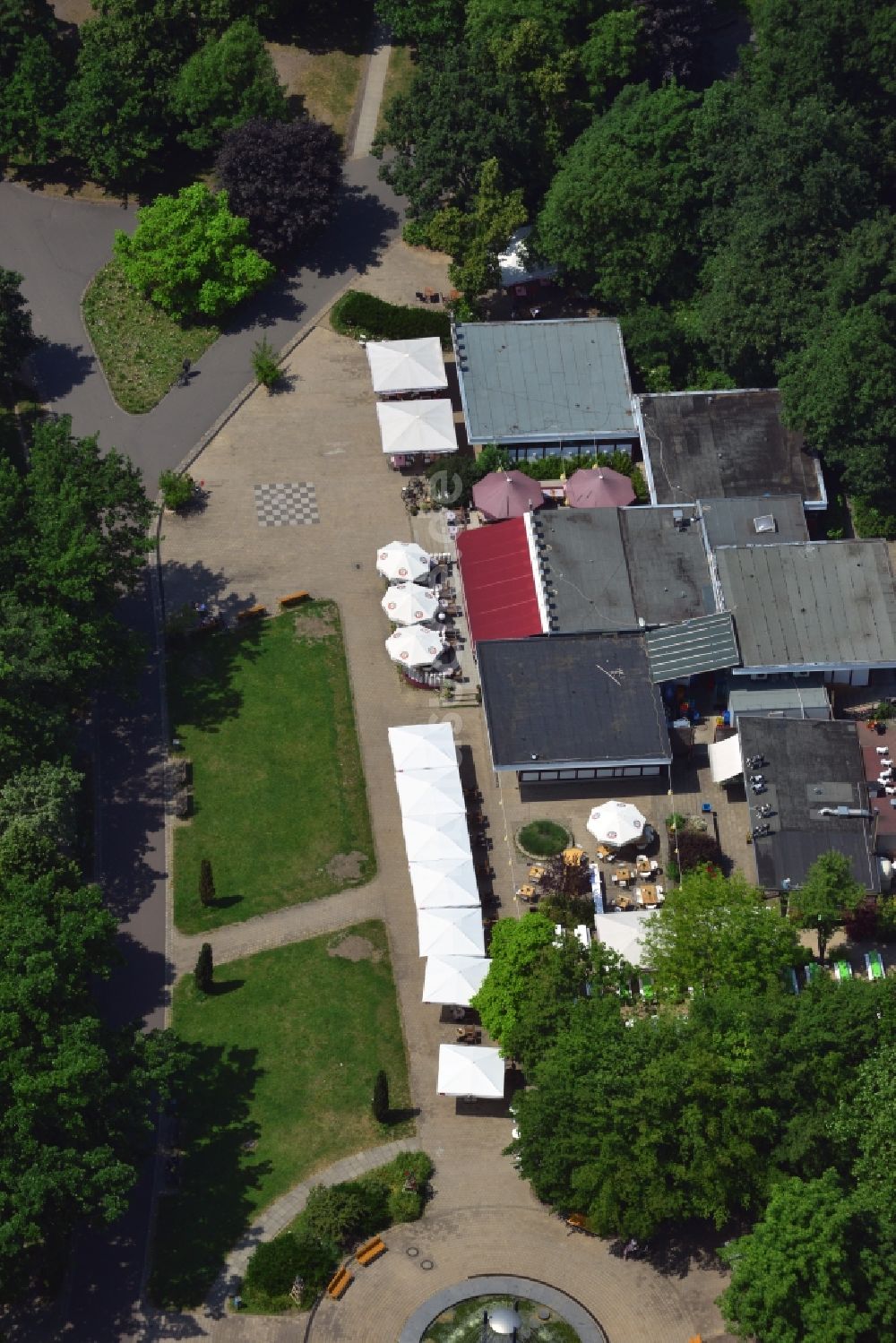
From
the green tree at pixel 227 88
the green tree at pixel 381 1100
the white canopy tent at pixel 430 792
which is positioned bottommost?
the green tree at pixel 381 1100

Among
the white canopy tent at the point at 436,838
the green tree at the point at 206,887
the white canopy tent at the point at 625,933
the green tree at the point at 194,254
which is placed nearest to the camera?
the white canopy tent at the point at 625,933

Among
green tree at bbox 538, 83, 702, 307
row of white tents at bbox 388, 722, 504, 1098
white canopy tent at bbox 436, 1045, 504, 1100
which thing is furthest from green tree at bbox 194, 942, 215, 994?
green tree at bbox 538, 83, 702, 307

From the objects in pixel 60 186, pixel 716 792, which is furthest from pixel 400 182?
pixel 716 792

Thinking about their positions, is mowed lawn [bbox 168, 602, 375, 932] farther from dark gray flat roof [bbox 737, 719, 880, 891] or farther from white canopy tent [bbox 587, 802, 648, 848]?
dark gray flat roof [bbox 737, 719, 880, 891]

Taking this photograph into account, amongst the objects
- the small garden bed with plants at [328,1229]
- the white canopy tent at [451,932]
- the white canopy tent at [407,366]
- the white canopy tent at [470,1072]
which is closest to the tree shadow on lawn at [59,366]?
the white canopy tent at [407,366]

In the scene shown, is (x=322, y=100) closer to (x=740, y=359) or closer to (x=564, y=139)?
(x=564, y=139)

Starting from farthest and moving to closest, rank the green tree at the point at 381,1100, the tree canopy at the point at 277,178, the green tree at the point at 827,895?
the tree canopy at the point at 277,178
the green tree at the point at 827,895
the green tree at the point at 381,1100

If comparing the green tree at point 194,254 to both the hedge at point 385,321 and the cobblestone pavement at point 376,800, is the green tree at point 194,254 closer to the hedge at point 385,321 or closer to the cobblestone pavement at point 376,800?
the hedge at point 385,321
